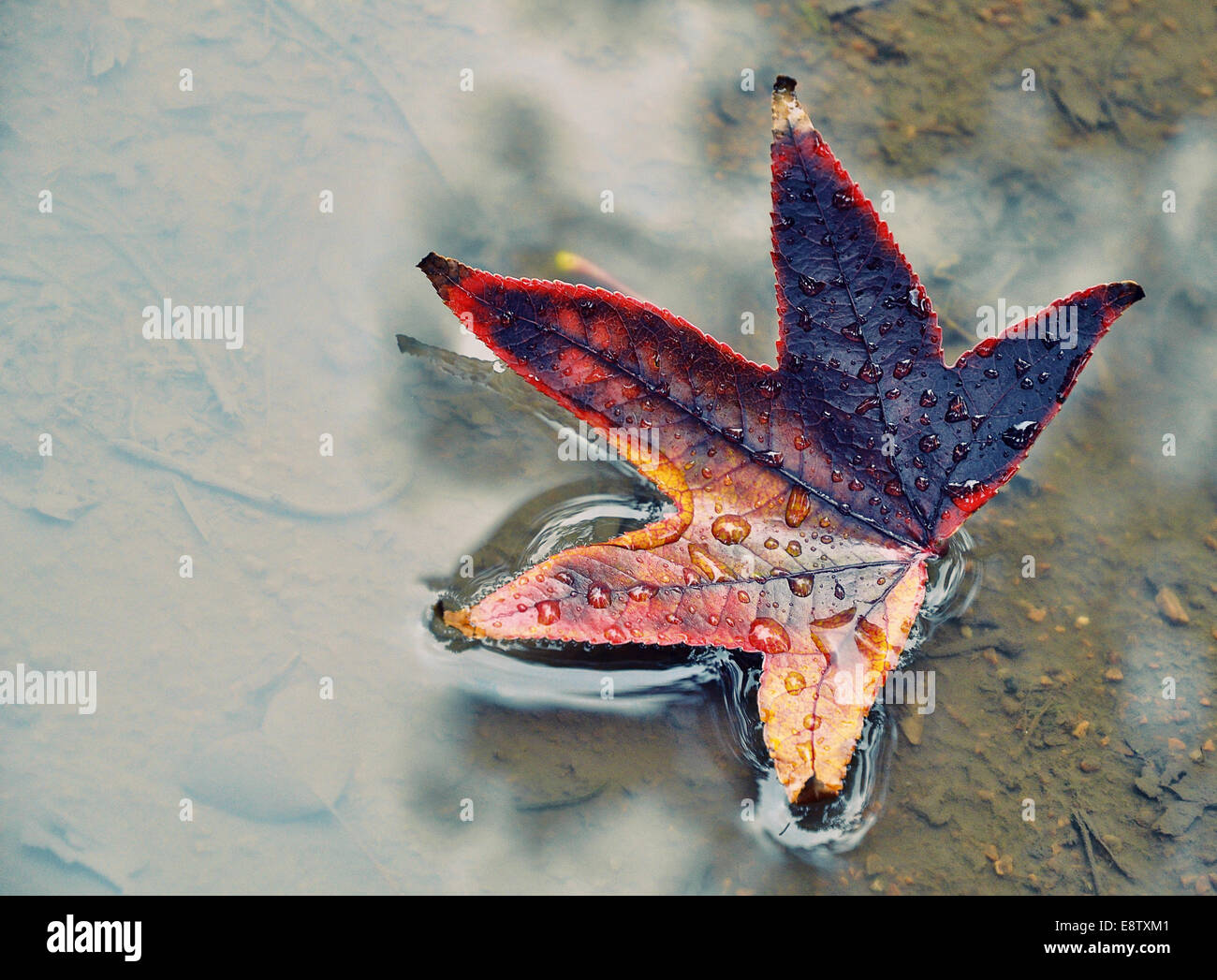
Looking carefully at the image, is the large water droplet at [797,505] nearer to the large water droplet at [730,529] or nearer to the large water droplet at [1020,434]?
the large water droplet at [730,529]

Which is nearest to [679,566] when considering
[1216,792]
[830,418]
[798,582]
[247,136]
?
[798,582]
